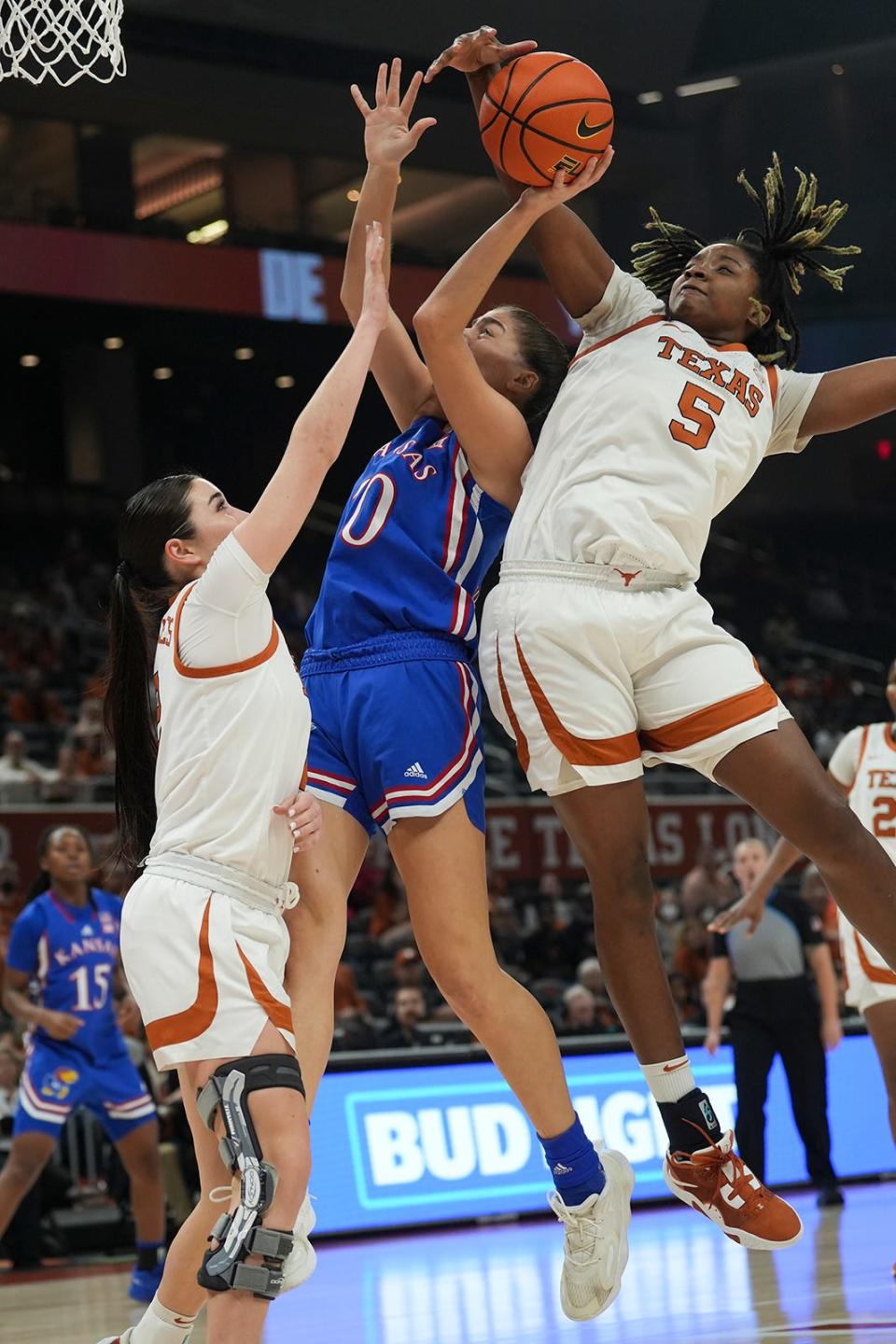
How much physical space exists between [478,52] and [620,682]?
1.59 meters

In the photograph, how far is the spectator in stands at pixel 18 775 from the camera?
14.0m

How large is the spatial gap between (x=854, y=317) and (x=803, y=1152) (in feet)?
31.9

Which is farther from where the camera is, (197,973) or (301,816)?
(301,816)

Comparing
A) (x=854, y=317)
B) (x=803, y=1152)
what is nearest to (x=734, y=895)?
(x=803, y=1152)

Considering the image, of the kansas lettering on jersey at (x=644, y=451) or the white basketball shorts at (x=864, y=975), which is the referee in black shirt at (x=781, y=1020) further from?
the kansas lettering on jersey at (x=644, y=451)

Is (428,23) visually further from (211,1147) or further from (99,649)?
(211,1147)

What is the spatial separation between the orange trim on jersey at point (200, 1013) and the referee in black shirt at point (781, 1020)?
6247 millimetres

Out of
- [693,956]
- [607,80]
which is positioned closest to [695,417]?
[693,956]

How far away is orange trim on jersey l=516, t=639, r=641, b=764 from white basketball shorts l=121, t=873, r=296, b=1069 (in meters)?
0.88

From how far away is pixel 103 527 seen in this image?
74.9 feet

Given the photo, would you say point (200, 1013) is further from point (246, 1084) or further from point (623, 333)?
point (623, 333)

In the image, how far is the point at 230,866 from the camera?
11.8ft

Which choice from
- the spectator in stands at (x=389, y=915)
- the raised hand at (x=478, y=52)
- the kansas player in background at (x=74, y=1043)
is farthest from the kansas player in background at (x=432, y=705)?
the spectator in stands at (x=389, y=915)

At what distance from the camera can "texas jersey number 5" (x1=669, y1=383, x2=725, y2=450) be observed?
4.08 meters
